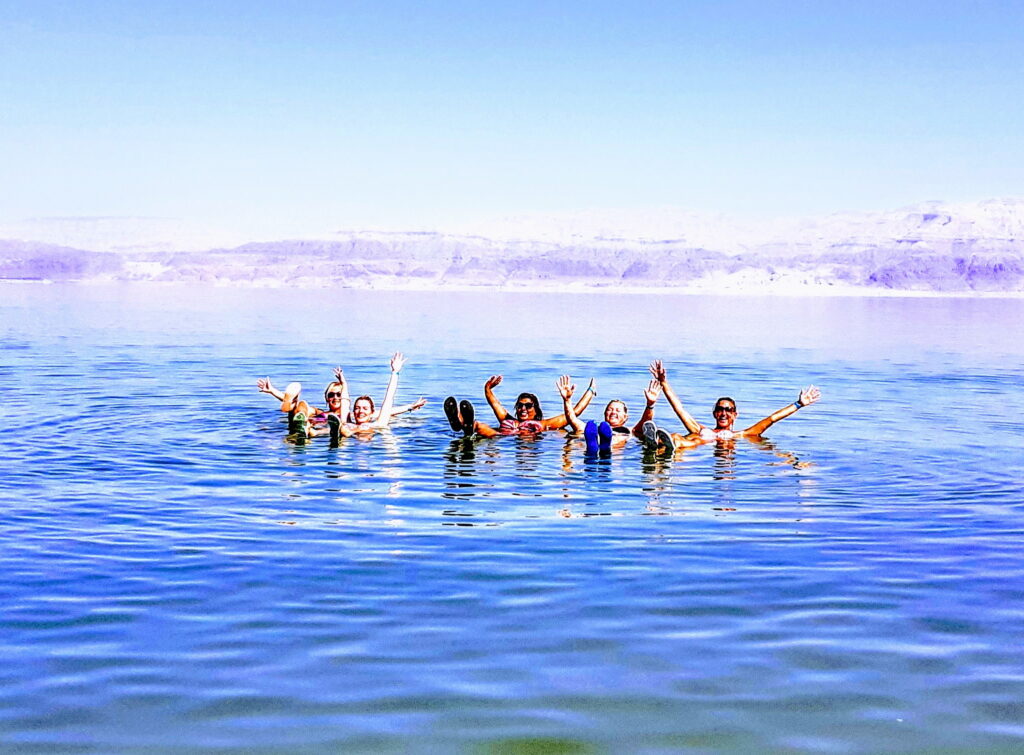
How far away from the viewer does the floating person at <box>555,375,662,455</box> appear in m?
15.3

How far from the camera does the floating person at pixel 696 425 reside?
15.4 meters

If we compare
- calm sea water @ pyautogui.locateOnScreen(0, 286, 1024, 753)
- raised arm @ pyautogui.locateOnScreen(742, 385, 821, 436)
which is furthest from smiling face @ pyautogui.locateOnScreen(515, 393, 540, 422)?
raised arm @ pyautogui.locateOnScreen(742, 385, 821, 436)

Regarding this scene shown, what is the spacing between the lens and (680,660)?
719cm

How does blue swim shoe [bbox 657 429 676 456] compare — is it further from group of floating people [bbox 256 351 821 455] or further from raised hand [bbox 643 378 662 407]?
raised hand [bbox 643 378 662 407]

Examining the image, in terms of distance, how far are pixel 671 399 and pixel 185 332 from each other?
35727 millimetres

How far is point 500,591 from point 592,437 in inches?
267

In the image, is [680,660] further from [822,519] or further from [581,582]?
[822,519]

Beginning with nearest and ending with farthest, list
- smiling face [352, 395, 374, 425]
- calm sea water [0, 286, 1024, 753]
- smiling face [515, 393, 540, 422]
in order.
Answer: calm sea water [0, 286, 1024, 753]
smiling face [352, 395, 374, 425]
smiling face [515, 393, 540, 422]

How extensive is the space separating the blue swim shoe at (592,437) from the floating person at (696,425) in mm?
634

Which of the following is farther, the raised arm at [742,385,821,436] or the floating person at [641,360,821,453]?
the raised arm at [742,385,821,436]

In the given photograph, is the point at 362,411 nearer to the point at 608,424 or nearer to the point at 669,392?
the point at 608,424

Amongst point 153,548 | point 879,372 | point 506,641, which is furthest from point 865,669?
point 879,372

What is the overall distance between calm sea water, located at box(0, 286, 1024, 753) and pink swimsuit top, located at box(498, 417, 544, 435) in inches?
15.5

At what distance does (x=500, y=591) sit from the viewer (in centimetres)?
870
